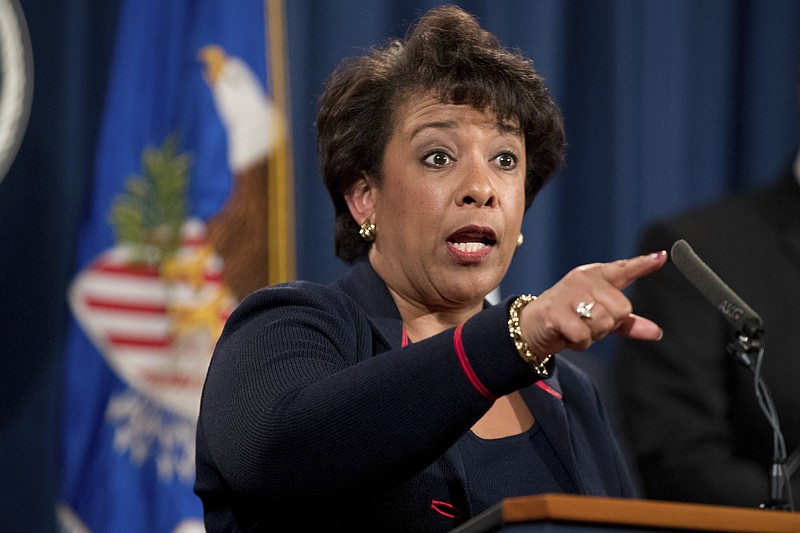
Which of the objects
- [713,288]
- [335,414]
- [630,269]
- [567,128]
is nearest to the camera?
[630,269]

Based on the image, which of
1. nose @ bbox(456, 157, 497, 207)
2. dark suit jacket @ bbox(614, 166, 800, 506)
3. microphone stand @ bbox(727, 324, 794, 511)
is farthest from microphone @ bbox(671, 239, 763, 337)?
dark suit jacket @ bbox(614, 166, 800, 506)

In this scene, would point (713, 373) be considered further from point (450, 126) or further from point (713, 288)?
point (713, 288)

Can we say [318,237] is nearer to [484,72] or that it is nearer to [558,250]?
[558,250]

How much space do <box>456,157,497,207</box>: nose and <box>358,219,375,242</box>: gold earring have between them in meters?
0.23

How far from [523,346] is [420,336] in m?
0.63

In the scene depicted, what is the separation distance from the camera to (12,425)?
288 cm

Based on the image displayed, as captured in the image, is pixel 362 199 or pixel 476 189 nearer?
pixel 476 189

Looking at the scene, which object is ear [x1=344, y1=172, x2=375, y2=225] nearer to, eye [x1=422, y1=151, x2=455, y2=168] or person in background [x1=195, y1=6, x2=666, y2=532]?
person in background [x1=195, y1=6, x2=666, y2=532]

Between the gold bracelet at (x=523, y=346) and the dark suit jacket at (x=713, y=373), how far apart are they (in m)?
1.56

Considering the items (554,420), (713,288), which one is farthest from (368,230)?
(713,288)

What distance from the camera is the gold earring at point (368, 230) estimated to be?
6.65ft

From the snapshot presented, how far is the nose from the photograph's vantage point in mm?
1838

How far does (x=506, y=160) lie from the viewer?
1.94 meters

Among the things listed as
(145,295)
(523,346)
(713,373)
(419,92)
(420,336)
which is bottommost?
(713,373)
